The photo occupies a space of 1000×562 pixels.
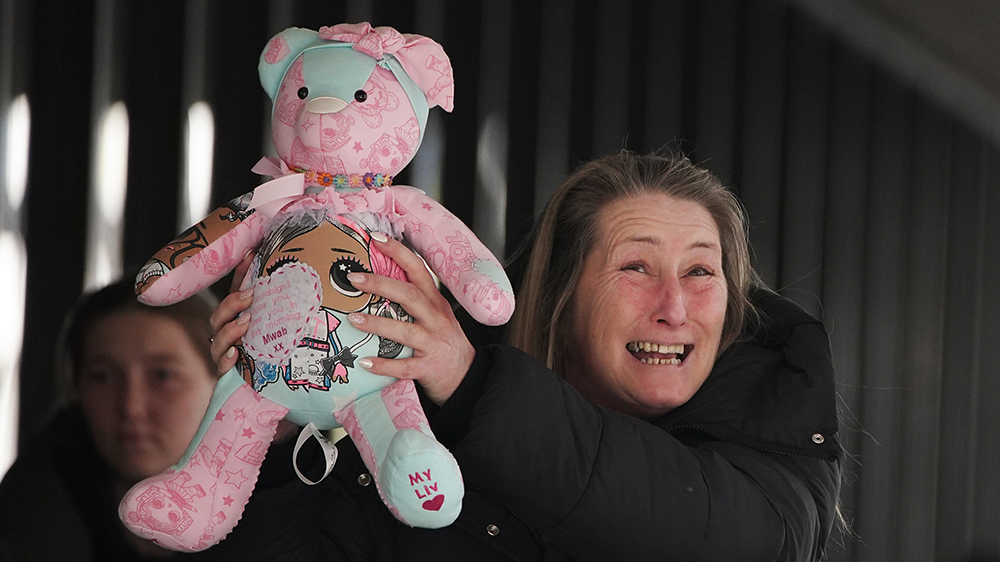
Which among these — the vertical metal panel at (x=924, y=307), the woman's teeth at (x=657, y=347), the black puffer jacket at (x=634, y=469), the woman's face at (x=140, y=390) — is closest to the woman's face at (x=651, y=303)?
the woman's teeth at (x=657, y=347)

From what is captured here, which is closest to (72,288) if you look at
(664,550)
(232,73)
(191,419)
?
(191,419)

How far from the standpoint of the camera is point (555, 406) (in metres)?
1.11

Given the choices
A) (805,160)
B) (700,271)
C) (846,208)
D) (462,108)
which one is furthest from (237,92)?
(846,208)

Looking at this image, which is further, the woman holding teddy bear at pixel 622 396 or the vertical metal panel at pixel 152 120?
the vertical metal panel at pixel 152 120

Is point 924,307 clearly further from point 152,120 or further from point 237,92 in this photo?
point 152,120

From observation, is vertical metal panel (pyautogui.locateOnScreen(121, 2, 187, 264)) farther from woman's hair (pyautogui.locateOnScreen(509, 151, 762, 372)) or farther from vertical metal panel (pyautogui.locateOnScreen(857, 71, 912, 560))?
vertical metal panel (pyautogui.locateOnScreen(857, 71, 912, 560))

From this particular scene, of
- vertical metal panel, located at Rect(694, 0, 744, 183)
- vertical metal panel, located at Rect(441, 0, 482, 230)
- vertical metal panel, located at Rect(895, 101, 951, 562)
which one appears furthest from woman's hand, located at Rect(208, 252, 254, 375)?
vertical metal panel, located at Rect(895, 101, 951, 562)

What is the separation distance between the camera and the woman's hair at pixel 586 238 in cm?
159

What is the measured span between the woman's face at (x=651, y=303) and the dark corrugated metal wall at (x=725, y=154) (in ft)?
2.84

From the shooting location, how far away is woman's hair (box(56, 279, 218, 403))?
199cm

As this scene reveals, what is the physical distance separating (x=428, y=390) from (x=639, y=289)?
1.78ft

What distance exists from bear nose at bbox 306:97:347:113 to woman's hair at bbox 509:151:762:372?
0.69m

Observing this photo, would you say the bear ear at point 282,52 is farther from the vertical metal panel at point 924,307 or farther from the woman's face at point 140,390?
the vertical metal panel at point 924,307

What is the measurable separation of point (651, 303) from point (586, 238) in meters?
0.19
